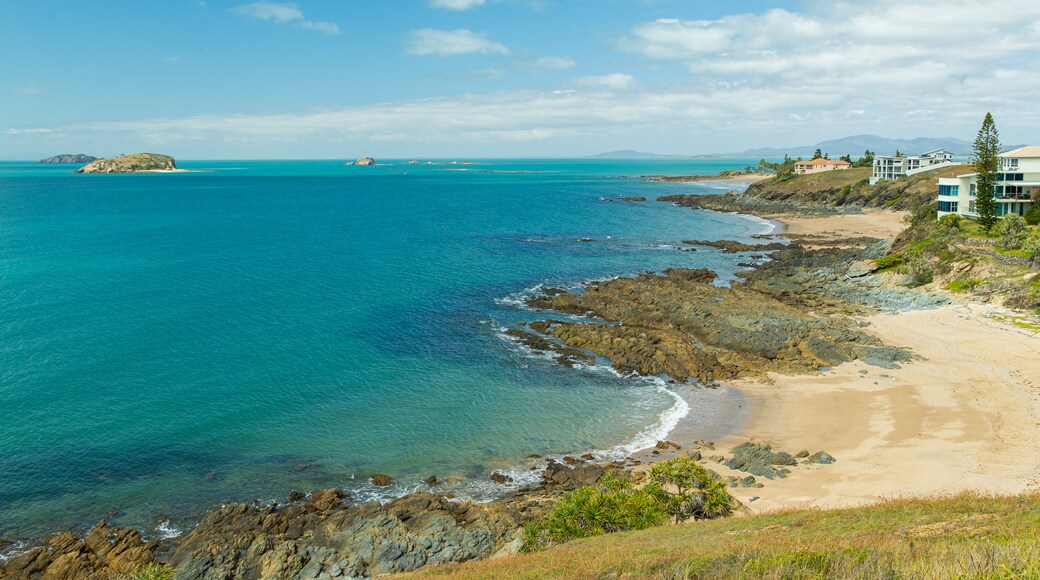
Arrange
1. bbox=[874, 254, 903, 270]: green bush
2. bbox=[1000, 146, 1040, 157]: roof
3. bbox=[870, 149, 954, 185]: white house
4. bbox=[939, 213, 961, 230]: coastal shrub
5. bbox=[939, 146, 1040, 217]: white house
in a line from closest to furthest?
1. bbox=[874, 254, 903, 270]: green bush
2. bbox=[939, 213, 961, 230]: coastal shrub
3. bbox=[939, 146, 1040, 217]: white house
4. bbox=[1000, 146, 1040, 157]: roof
5. bbox=[870, 149, 954, 185]: white house

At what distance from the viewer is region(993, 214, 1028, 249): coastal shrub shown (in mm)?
59531

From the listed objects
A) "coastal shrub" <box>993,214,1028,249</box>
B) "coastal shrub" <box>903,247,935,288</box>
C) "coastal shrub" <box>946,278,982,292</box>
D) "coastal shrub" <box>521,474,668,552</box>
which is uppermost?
"coastal shrub" <box>993,214,1028,249</box>

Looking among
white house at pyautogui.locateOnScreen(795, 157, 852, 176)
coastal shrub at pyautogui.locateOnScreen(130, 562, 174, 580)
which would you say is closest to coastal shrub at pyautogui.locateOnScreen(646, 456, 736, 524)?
coastal shrub at pyautogui.locateOnScreen(130, 562, 174, 580)

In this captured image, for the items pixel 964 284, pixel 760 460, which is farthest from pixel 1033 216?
pixel 760 460

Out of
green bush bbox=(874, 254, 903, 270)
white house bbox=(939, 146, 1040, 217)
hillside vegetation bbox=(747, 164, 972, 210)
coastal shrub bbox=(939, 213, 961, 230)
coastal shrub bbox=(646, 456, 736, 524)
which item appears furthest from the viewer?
hillside vegetation bbox=(747, 164, 972, 210)

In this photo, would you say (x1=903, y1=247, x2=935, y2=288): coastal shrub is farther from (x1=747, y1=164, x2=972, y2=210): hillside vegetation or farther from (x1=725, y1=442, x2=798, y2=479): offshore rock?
(x1=747, y1=164, x2=972, y2=210): hillside vegetation

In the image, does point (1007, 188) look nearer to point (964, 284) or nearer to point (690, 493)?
point (964, 284)

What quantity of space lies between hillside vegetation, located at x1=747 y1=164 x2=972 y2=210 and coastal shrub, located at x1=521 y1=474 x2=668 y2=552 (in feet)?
330

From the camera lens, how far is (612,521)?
872 inches

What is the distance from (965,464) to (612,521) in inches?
666

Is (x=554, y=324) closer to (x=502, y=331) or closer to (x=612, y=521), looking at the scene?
(x=502, y=331)

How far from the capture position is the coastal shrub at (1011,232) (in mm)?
59531

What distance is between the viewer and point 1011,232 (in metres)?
61.3

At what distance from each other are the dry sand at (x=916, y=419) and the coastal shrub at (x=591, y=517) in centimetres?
537
